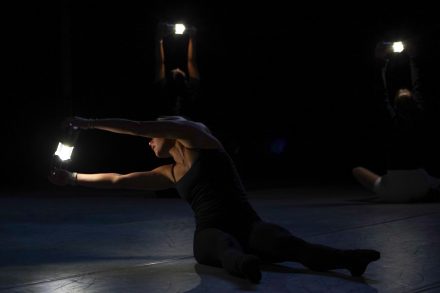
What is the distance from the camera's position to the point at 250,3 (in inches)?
483

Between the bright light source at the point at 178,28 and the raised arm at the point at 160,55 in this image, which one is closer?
the raised arm at the point at 160,55

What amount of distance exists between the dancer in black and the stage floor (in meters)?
0.12

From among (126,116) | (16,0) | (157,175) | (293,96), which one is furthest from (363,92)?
(157,175)

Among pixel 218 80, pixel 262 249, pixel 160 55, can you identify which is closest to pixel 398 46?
pixel 160 55

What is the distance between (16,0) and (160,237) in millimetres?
7963

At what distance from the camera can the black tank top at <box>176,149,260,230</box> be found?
4.24 m

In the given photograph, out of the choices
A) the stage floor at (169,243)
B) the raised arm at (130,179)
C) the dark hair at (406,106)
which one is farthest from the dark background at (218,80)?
the raised arm at (130,179)

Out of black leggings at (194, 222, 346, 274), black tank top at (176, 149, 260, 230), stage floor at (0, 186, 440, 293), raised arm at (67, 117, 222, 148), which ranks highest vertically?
raised arm at (67, 117, 222, 148)

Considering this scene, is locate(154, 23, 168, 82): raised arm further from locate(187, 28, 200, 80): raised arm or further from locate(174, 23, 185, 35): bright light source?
locate(187, 28, 200, 80): raised arm

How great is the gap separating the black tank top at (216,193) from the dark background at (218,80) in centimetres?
761

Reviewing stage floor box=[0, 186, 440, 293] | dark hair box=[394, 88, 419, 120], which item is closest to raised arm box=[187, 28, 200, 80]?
stage floor box=[0, 186, 440, 293]

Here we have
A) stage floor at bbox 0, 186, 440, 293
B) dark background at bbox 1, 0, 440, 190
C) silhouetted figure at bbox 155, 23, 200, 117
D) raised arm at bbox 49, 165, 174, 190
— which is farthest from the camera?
dark background at bbox 1, 0, 440, 190

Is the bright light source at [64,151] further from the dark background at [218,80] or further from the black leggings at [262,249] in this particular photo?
the dark background at [218,80]

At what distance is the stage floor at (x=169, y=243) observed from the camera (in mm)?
3744
